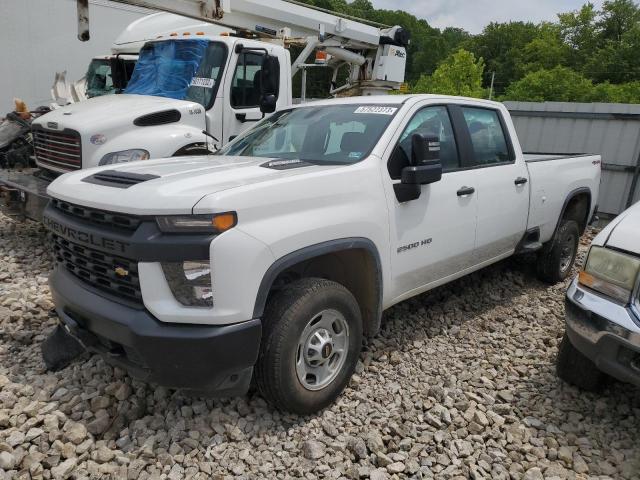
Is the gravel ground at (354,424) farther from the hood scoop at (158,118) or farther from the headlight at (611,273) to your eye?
the hood scoop at (158,118)

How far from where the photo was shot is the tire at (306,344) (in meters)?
2.69

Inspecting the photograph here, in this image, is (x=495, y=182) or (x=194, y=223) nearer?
(x=194, y=223)

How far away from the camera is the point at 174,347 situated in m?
2.38

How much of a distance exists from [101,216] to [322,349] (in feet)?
4.72

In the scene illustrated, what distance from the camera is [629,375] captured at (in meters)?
2.63

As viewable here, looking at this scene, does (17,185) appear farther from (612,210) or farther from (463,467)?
(612,210)

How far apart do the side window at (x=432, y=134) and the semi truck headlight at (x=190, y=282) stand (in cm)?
152

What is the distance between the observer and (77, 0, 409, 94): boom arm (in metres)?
6.68

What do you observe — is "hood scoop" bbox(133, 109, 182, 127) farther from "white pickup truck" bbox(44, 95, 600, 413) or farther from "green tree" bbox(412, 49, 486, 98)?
"green tree" bbox(412, 49, 486, 98)

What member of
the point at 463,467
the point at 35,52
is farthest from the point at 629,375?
the point at 35,52

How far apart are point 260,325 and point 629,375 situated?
1.96m

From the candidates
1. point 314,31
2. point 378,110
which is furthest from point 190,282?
point 314,31

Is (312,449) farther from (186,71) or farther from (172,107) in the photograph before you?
(186,71)

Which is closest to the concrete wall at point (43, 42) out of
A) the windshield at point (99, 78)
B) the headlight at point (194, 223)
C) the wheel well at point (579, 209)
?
the windshield at point (99, 78)
